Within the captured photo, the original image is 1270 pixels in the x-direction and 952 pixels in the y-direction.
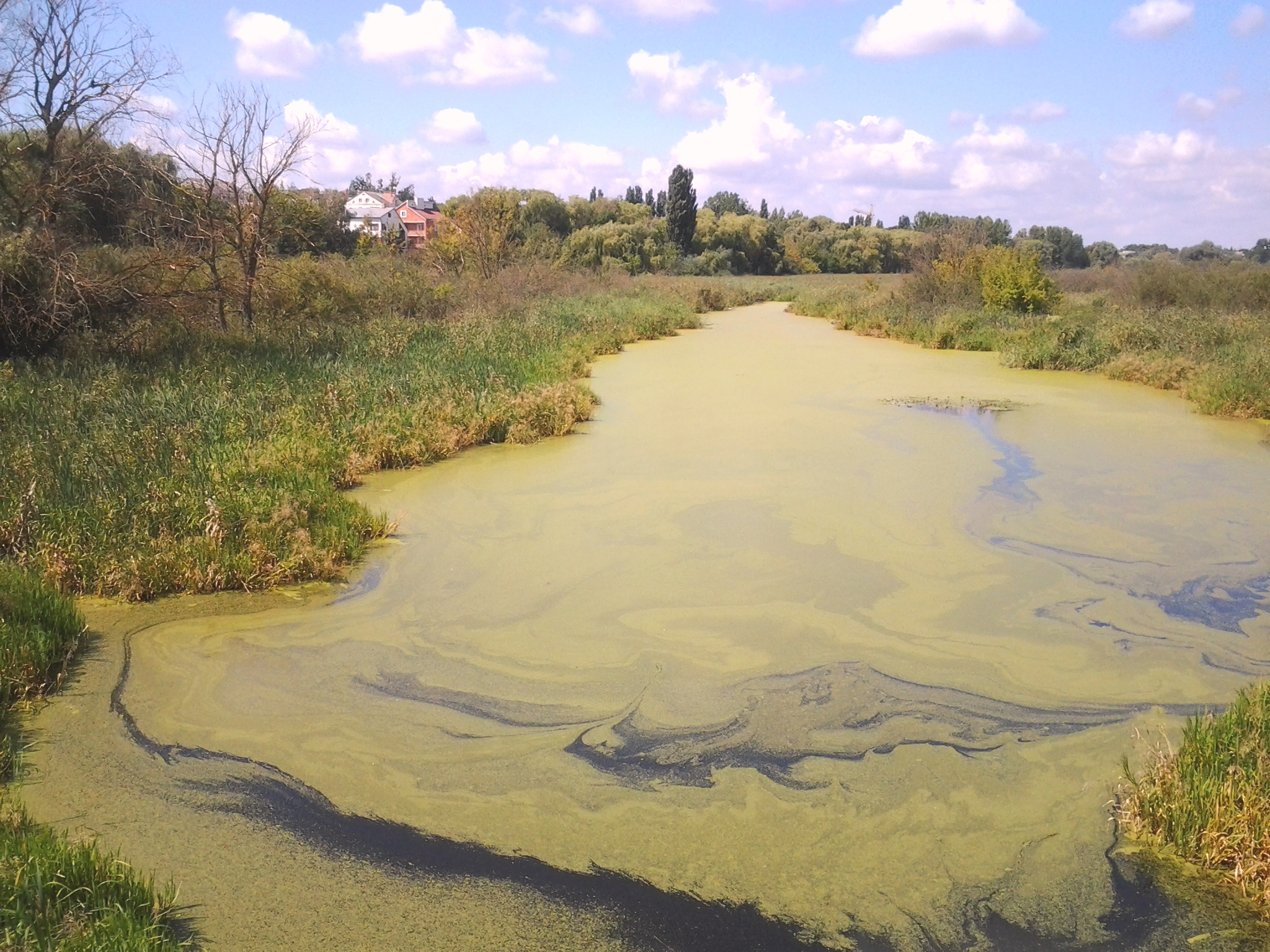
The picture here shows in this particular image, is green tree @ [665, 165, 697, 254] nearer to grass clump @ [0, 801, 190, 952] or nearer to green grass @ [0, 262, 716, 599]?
green grass @ [0, 262, 716, 599]

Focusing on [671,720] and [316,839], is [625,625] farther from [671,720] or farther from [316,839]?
[316,839]

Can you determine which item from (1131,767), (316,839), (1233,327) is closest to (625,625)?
(316,839)

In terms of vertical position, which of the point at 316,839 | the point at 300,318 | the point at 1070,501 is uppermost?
the point at 300,318

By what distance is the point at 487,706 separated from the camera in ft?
11.0

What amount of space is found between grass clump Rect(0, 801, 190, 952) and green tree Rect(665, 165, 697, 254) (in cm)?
3751

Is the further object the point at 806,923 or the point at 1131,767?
the point at 1131,767

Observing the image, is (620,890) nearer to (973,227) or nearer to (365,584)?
(365,584)

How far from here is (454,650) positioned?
379cm

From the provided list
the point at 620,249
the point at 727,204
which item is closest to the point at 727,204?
the point at 727,204

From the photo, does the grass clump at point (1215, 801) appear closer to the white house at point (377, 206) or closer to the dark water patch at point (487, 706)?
the dark water patch at point (487, 706)

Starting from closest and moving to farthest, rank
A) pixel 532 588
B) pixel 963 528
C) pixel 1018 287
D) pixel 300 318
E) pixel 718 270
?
pixel 532 588 → pixel 963 528 → pixel 300 318 → pixel 1018 287 → pixel 718 270

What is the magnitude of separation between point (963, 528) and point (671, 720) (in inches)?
110

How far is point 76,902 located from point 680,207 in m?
38.4

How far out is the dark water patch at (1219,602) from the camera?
4.09 meters
